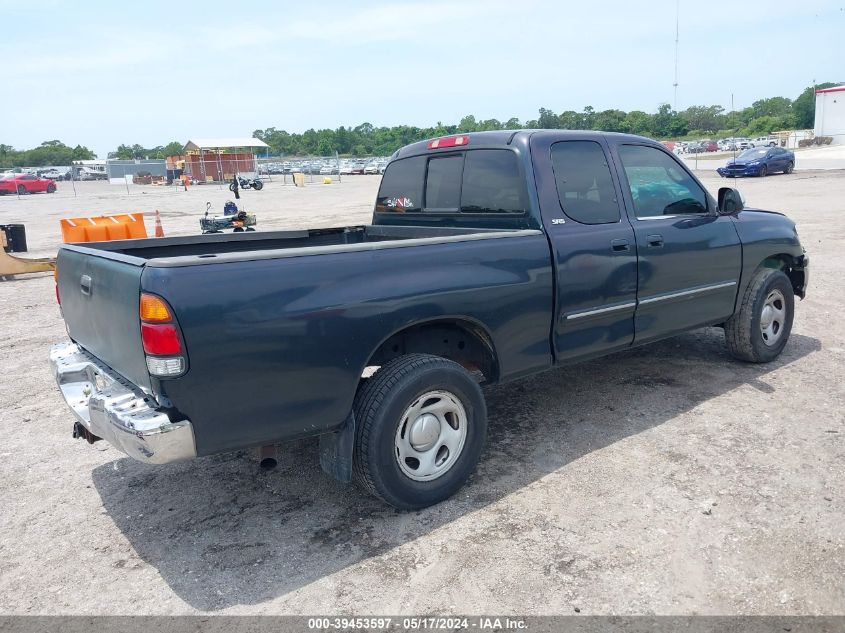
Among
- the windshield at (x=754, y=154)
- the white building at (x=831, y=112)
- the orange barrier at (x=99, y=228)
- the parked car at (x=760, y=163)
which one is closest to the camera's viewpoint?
the orange barrier at (x=99, y=228)

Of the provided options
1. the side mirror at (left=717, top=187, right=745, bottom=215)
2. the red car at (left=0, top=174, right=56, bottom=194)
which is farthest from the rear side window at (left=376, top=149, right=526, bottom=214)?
the red car at (left=0, top=174, right=56, bottom=194)

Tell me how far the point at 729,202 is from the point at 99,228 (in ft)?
29.5

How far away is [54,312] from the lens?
8.72 m

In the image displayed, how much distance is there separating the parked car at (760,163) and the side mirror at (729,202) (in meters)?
28.6

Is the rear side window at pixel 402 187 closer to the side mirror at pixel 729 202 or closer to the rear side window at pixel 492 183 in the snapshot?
the rear side window at pixel 492 183

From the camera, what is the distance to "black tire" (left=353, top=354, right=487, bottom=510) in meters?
3.35

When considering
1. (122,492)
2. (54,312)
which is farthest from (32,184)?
(122,492)

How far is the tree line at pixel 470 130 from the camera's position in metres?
76.3

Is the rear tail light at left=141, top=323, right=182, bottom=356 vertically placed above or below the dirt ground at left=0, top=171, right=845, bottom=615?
above

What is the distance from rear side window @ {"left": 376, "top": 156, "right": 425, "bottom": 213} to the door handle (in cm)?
146

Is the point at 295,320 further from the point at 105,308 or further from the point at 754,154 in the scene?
the point at 754,154

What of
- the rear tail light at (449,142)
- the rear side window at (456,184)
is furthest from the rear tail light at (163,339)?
the rear tail light at (449,142)

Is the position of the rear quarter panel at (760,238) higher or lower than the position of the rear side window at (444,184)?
lower

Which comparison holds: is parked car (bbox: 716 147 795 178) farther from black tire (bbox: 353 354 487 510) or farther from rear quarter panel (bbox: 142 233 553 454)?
black tire (bbox: 353 354 487 510)
